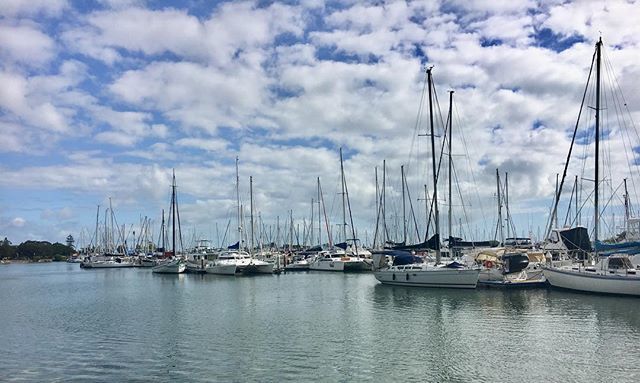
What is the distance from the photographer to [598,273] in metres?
43.1

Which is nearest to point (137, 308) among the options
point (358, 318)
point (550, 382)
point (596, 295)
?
point (358, 318)

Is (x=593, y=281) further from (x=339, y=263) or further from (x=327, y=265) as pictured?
(x=327, y=265)

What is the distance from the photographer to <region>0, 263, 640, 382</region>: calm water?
2123cm

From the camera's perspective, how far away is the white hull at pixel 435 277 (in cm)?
4922

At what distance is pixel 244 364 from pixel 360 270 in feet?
211

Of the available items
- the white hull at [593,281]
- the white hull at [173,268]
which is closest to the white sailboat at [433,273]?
the white hull at [593,281]

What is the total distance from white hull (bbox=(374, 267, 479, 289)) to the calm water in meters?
1.52

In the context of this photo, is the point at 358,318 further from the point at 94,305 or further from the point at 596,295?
the point at 94,305

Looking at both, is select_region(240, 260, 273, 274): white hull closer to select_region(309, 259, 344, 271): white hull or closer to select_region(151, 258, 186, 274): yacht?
select_region(309, 259, 344, 271): white hull

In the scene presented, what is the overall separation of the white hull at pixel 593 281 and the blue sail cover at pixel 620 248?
3559mm

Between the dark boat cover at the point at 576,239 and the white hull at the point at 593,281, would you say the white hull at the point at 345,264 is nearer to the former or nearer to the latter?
the dark boat cover at the point at 576,239

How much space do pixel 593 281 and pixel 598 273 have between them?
783 millimetres

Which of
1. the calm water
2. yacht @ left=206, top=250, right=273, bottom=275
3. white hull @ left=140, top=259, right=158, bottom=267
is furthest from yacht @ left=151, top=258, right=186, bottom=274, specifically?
the calm water

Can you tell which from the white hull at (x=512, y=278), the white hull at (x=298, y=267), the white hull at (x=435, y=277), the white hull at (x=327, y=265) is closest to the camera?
the white hull at (x=435, y=277)
